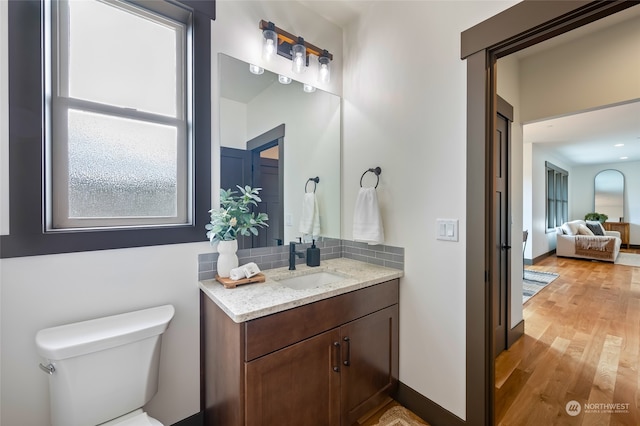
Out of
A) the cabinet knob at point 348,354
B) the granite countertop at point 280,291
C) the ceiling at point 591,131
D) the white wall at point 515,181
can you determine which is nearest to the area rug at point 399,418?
the cabinet knob at point 348,354

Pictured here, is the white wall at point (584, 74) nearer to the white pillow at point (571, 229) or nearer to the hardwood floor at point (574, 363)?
the hardwood floor at point (574, 363)

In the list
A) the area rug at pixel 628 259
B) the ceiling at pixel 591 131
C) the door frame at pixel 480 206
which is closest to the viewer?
the door frame at pixel 480 206

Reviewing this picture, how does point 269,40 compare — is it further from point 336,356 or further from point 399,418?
point 399,418

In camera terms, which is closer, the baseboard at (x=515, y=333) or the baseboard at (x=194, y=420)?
the baseboard at (x=194, y=420)

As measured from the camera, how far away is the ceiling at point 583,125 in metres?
1.98

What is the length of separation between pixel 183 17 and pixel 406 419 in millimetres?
2712

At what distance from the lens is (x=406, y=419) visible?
1.62 metres

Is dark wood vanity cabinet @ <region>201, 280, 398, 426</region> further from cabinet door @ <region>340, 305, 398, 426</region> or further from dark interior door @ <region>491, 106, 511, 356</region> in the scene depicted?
dark interior door @ <region>491, 106, 511, 356</region>

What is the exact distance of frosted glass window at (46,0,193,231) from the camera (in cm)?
126

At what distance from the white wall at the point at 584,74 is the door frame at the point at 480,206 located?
4.68ft

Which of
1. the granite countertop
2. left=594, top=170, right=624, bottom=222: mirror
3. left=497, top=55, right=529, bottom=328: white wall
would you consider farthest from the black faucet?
left=594, top=170, right=624, bottom=222: mirror

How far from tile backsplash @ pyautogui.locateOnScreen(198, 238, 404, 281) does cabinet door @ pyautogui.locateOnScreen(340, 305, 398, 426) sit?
1.13ft

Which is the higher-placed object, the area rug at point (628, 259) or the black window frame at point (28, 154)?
the black window frame at point (28, 154)

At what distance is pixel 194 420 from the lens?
1.51 meters
